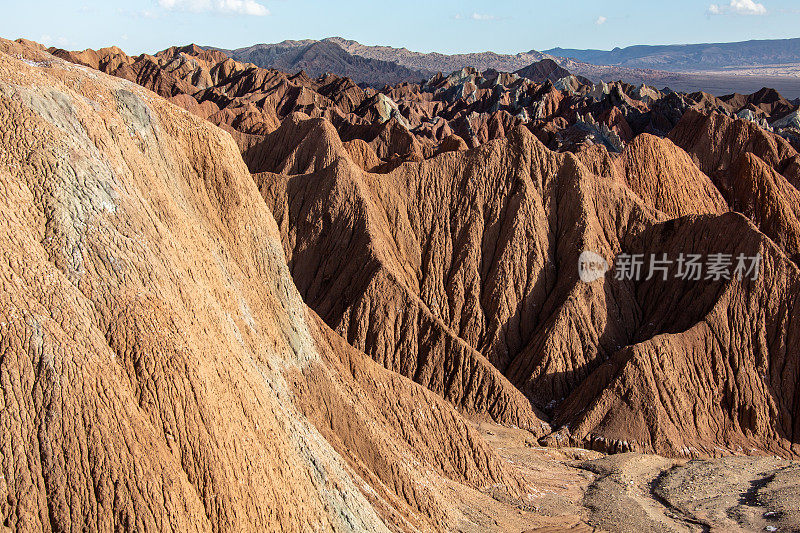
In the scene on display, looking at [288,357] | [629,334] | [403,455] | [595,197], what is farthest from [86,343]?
[595,197]

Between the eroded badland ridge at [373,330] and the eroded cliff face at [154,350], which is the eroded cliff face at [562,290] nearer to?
the eroded badland ridge at [373,330]

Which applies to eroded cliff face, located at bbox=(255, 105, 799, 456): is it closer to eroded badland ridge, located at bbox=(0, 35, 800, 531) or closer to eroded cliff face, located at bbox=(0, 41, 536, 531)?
eroded badland ridge, located at bbox=(0, 35, 800, 531)

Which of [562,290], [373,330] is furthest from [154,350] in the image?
[562,290]

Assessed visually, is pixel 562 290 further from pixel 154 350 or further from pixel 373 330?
pixel 154 350

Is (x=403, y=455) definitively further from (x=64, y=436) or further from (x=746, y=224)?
(x=746, y=224)

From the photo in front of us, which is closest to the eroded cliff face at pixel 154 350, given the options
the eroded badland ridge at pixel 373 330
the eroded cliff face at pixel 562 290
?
the eroded badland ridge at pixel 373 330

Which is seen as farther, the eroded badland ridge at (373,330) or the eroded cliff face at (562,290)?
the eroded cliff face at (562,290)

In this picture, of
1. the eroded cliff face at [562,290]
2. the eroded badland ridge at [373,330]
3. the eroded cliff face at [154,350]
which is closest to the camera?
the eroded cliff face at [154,350]
